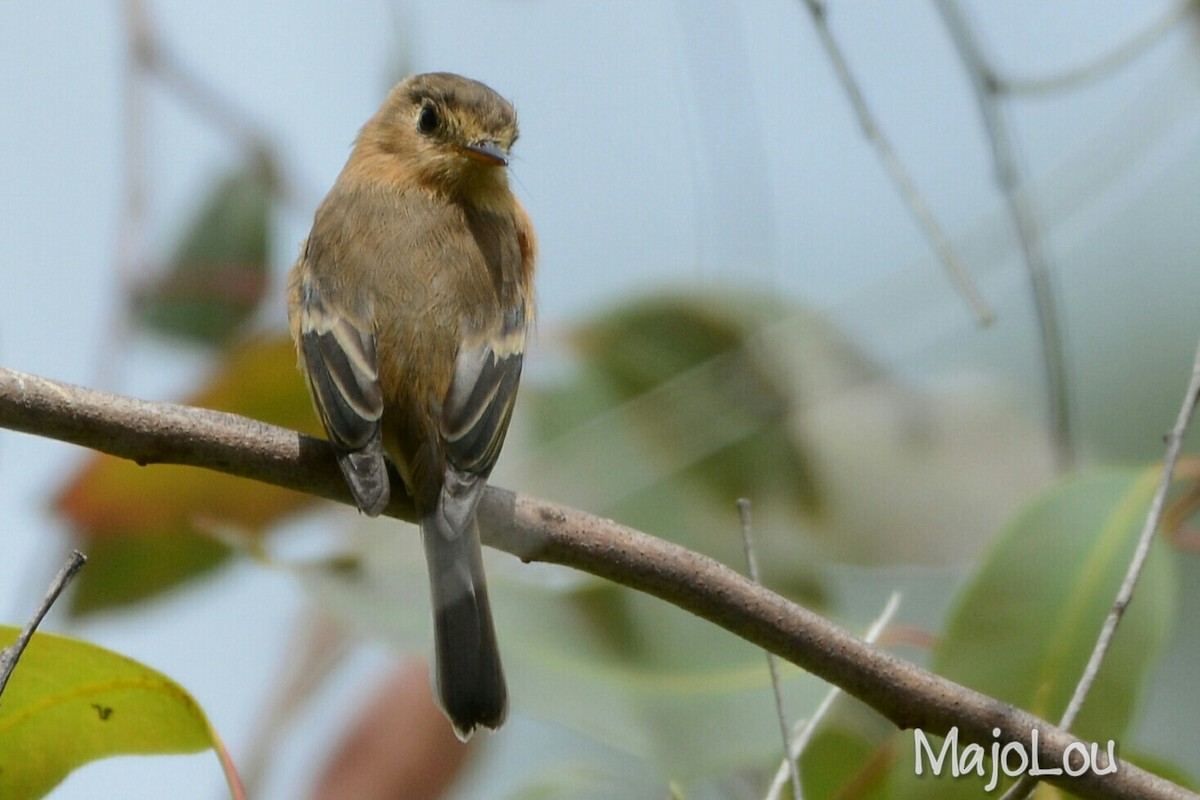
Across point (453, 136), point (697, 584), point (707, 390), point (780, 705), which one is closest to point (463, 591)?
point (697, 584)

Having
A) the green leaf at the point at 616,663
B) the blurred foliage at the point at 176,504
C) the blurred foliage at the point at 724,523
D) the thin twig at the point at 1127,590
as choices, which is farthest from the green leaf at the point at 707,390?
the thin twig at the point at 1127,590

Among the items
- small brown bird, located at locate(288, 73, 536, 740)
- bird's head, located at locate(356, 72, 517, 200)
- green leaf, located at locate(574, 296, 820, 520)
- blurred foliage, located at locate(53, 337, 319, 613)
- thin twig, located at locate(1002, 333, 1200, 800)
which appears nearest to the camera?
thin twig, located at locate(1002, 333, 1200, 800)

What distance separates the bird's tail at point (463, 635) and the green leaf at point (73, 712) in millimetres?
439

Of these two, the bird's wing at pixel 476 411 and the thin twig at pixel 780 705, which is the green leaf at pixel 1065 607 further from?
the bird's wing at pixel 476 411

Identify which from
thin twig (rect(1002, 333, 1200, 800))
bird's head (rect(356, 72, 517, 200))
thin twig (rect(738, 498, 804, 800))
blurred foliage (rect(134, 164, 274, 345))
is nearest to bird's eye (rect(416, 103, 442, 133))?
bird's head (rect(356, 72, 517, 200))

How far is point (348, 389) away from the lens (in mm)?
2557

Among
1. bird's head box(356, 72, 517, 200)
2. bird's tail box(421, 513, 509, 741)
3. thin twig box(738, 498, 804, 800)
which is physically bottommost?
bird's tail box(421, 513, 509, 741)

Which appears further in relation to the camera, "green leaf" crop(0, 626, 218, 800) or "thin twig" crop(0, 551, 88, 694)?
"green leaf" crop(0, 626, 218, 800)

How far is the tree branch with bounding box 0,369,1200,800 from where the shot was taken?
6.61 ft

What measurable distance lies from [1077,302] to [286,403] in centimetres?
340

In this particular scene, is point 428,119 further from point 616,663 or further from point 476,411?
point 616,663

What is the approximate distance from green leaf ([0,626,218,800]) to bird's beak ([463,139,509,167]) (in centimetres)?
137

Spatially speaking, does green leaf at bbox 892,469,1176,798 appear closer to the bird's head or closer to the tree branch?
the tree branch

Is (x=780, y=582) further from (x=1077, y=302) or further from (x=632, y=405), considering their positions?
(x=1077, y=302)
